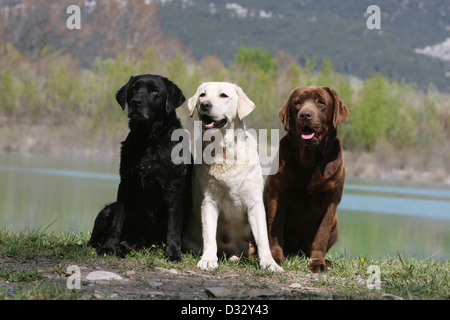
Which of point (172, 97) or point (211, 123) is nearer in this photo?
point (211, 123)

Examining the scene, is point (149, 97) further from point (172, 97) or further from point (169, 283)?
point (169, 283)

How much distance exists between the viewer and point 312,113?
4.91 metres

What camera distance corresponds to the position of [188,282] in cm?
427

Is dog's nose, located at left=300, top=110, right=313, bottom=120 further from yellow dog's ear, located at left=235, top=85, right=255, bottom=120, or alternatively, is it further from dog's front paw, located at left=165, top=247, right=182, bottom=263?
dog's front paw, located at left=165, top=247, right=182, bottom=263

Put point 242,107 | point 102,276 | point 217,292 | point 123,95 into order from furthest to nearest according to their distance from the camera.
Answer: point 123,95, point 242,107, point 102,276, point 217,292

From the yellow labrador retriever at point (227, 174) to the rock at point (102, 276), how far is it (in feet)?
2.75

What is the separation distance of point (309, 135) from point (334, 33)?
10401cm

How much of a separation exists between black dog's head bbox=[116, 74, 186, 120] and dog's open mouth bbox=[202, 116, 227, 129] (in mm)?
312

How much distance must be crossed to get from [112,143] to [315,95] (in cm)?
2211

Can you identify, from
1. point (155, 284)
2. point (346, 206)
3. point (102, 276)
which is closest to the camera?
point (155, 284)

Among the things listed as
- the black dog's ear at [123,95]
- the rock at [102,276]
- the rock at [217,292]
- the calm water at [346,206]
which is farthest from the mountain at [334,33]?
the rock at [217,292]

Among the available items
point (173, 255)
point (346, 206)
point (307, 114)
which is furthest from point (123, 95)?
point (346, 206)

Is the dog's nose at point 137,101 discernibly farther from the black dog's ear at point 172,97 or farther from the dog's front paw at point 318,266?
the dog's front paw at point 318,266
